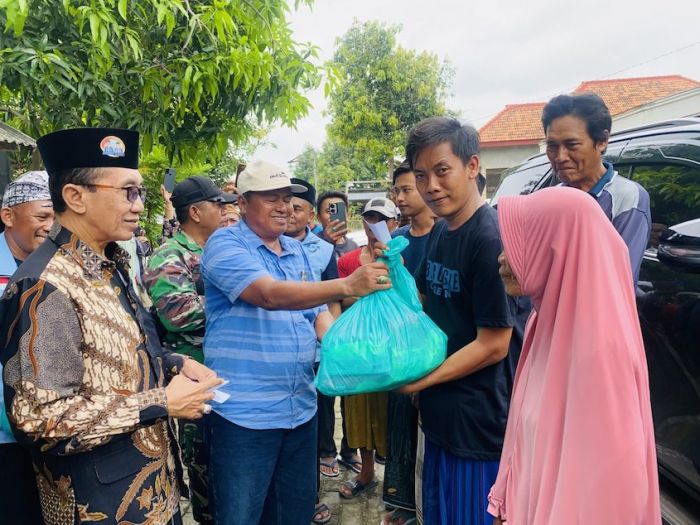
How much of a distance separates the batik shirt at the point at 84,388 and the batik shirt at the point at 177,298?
0.95m

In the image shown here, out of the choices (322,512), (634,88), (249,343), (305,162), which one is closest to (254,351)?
(249,343)

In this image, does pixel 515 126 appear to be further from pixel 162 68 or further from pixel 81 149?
pixel 81 149

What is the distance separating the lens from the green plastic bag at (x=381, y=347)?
1.77 metres

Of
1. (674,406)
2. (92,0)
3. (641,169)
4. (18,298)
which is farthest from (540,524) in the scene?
(92,0)

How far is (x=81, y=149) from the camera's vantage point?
1.52 metres

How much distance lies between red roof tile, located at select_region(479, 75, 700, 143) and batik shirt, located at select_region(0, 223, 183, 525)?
2092cm

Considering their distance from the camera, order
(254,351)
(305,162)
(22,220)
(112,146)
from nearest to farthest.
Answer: (112,146) → (254,351) → (22,220) → (305,162)

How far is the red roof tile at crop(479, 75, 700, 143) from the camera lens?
2081 centimetres

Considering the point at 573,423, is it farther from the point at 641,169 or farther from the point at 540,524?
the point at 641,169

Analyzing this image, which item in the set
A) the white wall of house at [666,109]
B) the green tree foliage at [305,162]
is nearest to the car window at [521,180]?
the white wall of house at [666,109]

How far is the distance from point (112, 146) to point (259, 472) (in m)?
1.47

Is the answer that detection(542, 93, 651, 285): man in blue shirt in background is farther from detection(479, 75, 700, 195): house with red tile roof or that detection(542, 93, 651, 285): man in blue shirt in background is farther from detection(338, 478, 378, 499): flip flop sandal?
detection(479, 75, 700, 195): house with red tile roof

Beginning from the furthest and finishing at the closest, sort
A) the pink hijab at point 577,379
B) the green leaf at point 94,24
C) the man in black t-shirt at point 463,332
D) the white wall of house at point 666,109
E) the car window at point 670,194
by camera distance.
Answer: the white wall of house at point 666,109 → the green leaf at point 94,24 → the car window at point 670,194 → the man in black t-shirt at point 463,332 → the pink hijab at point 577,379

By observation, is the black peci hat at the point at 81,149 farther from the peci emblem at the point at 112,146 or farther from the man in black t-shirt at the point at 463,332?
the man in black t-shirt at the point at 463,332
